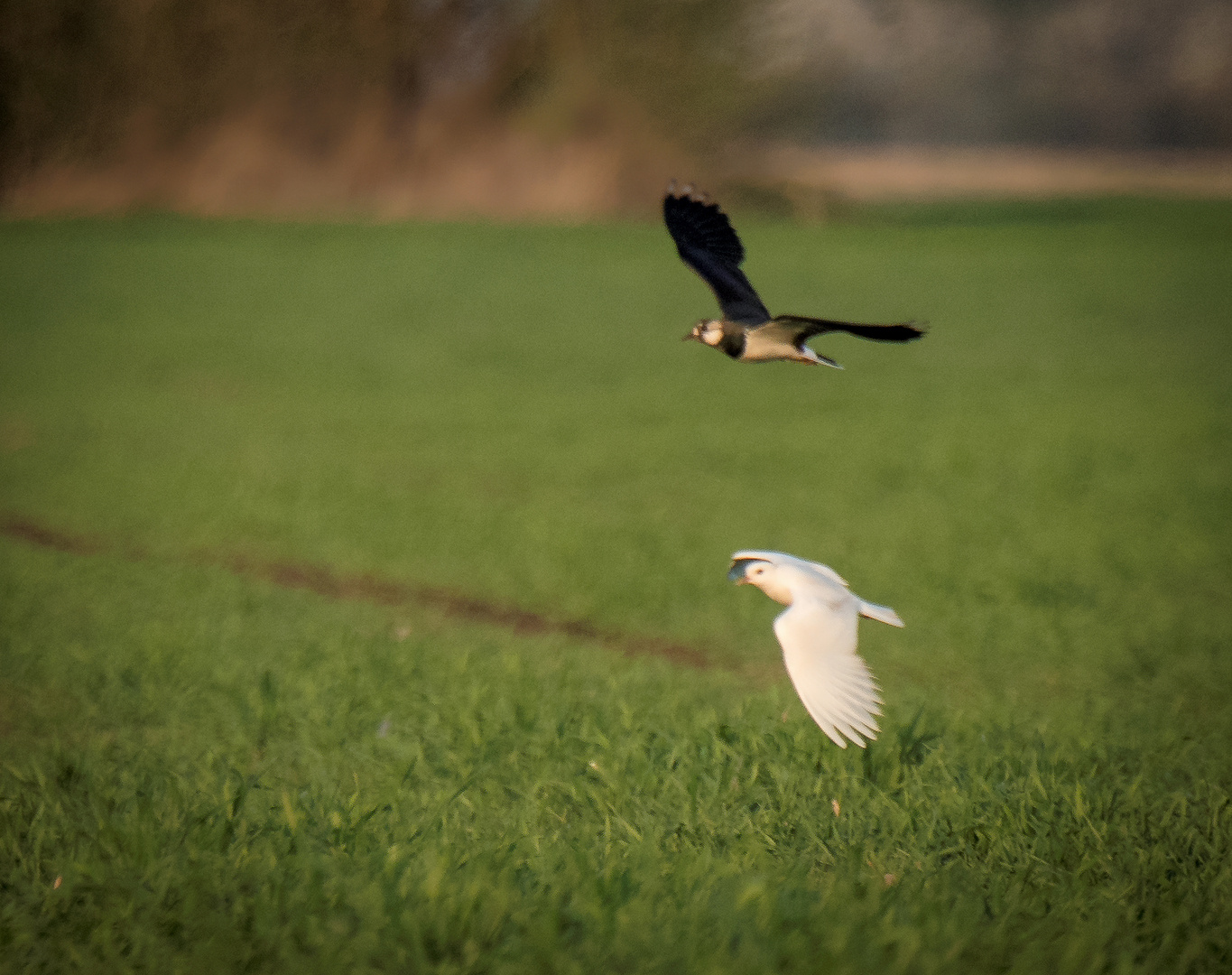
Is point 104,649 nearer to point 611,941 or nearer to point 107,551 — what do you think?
point 107,551

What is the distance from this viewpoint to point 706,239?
147 inches

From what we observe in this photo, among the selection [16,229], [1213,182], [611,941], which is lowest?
[16,229]

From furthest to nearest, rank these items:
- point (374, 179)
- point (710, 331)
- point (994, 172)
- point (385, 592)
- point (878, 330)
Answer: point (994, 172), point (374, 179), point (385, 592), point (710, 331), point (878, 330)

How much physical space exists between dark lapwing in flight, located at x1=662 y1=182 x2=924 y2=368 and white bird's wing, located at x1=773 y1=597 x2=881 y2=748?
2.41 feet

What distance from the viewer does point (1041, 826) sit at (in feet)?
13.4

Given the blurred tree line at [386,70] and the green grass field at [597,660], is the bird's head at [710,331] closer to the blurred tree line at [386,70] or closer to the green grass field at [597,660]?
the green grass field at [597,660]

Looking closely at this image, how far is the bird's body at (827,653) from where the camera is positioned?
11.7ft

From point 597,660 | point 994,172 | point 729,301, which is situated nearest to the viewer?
point 729,301

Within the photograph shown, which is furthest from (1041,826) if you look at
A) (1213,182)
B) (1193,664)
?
(1213,182)

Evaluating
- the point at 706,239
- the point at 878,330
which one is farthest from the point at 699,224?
the point at 878,330

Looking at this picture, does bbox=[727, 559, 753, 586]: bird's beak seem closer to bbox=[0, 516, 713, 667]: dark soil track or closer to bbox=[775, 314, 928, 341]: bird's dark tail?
bbox=[775, 314, 928, 341]: bird's dark tail

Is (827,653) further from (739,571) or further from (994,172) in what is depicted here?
(994,172)

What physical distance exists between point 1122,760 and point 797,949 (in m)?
2.22

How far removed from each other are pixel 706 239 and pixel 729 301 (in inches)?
11.0
